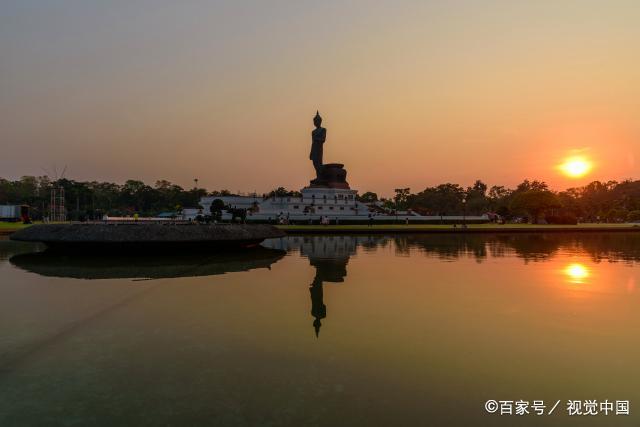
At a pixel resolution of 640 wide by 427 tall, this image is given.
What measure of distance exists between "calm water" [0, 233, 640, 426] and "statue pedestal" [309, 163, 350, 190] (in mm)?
53528

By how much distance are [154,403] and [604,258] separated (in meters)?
19.4

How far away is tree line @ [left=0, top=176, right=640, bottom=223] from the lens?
263 feet

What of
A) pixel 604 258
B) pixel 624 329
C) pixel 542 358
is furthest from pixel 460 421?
pixel 604 258

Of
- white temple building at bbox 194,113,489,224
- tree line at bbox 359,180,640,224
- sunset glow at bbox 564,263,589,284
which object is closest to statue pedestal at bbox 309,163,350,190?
white temple building at bbox 194,113,489,224

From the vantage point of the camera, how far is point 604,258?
1752 cm

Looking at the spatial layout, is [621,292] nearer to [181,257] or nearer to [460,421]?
[460,421]

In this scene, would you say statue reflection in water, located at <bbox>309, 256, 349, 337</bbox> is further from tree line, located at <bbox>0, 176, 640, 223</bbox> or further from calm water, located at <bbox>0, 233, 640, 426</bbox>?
tree line, located at <bbox>0, 176, 640, 223</bbox>

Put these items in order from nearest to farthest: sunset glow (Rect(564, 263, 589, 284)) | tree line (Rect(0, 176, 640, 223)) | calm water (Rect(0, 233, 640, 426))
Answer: calm water (Rect(0, 233, 640, 426)) < sunset glow (Rect(564, 263, 589, 284)) < tree line (Rect(0, 176, 640, 223))

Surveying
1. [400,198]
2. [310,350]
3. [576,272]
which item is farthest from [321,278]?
[400,198]

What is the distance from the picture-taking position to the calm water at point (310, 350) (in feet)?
13.2

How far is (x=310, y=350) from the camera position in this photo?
221 inches

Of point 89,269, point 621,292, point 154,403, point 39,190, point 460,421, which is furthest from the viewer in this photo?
point 39,190

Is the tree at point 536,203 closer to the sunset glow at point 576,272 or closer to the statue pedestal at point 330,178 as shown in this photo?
the statue pedestal at point 330,178

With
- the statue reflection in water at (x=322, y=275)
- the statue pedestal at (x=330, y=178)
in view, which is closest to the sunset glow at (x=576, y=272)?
the statue reflection in water at (x=322, y=275)
